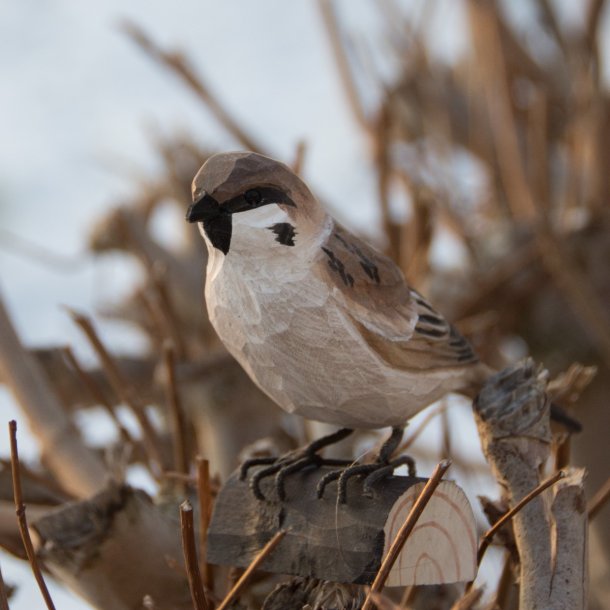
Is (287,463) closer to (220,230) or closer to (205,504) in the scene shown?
(205,504)

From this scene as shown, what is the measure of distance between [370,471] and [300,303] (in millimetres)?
184

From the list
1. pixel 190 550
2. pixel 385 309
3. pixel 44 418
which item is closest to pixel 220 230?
pixel 385 309

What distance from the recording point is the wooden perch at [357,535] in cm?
86

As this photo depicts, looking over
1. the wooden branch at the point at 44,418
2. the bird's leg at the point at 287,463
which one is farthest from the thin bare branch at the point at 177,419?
the bird's leg at the point at 287,463

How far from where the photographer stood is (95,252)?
2.19 m

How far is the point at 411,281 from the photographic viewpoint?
5.12ft

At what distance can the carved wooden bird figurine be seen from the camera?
892 millimetres

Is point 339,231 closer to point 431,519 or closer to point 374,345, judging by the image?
point 374,345

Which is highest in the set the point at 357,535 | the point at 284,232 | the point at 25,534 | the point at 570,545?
the point at 284,232

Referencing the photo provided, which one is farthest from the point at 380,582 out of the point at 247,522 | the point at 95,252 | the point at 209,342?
the point at 209,342

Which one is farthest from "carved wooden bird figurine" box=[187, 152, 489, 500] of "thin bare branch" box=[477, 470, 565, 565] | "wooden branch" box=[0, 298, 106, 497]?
"wooden branch" box=[0, 298, 106, 497]

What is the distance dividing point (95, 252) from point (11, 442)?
56.7 inches

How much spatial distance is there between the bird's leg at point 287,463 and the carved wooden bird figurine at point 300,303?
16 millimetres

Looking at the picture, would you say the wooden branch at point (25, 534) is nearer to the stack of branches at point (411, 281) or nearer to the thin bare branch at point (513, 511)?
the stack of branches at point (411, 281)
